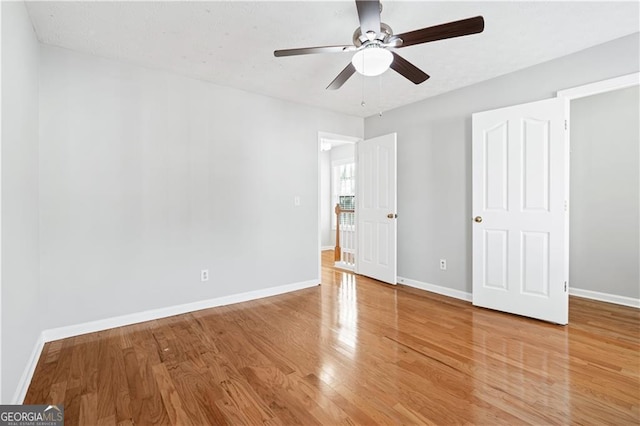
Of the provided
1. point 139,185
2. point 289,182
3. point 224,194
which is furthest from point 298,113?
point 139,185

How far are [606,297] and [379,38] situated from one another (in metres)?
3.92

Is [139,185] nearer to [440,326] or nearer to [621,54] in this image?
[440,326]

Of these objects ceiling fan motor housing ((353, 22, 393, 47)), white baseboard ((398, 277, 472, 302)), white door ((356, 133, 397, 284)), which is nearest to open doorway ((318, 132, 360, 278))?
white door ((356, 133, 397, 284))

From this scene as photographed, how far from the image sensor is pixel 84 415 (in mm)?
→ 1621

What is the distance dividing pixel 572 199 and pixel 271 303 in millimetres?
3941

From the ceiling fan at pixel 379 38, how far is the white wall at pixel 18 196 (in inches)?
59.0

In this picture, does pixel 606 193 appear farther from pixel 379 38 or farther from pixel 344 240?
pixel 344 240

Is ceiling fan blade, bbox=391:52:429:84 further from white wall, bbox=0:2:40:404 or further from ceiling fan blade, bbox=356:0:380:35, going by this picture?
white wall, bbox=0:2:40:404

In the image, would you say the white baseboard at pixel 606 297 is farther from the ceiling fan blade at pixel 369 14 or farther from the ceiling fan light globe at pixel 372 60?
the ceiling fan blade at pixel 369 14

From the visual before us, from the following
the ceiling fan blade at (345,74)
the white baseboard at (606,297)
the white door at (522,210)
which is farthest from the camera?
the white baseboard at (606,297)

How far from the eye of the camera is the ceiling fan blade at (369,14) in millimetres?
1608

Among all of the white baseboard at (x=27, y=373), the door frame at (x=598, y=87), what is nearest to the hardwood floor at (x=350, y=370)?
the white baseboard at (x=27, y=373)

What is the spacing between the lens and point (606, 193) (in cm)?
354

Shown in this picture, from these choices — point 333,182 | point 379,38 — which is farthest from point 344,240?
point 379,38
